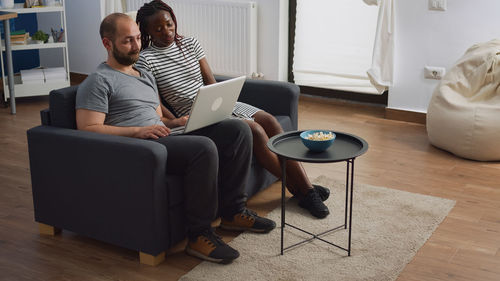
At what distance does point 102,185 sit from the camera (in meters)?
2.83

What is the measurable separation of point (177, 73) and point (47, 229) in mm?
993

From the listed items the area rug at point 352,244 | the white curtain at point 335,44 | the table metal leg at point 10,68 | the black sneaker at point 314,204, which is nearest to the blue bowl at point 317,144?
the area rug at point 352,244

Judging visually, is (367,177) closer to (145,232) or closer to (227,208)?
(227,208)

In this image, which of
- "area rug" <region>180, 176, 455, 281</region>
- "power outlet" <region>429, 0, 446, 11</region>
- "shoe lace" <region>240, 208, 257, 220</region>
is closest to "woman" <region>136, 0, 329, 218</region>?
"area rug" <region>180, 176, 455, 281</region>

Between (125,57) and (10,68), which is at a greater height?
(125,57)

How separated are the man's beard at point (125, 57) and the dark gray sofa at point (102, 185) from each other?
0.24 m

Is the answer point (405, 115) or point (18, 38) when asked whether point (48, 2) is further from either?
point (405, 115)

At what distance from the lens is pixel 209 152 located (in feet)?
9.22

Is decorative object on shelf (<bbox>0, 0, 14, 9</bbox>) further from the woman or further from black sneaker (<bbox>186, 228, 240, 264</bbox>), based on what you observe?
black sneaker (<bbox>186, 228, 240, 264</bbox>)

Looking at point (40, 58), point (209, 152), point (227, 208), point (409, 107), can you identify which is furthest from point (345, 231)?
point (40, 58)

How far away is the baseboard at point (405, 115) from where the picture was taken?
490cm

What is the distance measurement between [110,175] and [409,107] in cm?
282

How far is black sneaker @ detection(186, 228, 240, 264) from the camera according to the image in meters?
2.84

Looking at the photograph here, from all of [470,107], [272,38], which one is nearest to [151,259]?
[470,107]
